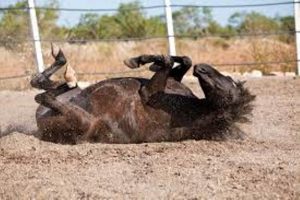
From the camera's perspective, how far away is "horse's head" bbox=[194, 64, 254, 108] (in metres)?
5.72

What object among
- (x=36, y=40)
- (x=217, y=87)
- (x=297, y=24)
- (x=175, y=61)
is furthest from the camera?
(x=297, y=24)

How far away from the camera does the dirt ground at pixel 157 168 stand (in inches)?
168

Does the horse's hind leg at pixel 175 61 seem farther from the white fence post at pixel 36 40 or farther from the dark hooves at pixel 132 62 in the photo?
the white fence post at pixel 36 40

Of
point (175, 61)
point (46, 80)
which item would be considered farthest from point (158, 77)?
point (46, 80)

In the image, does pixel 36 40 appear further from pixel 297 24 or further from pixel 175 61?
pixel 175 61

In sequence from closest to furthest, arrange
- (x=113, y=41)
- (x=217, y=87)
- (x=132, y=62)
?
(x=217, y=87) < (x=132, y=62) < (x=113, y=41)

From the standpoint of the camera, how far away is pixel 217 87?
5.72m

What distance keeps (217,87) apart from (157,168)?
117 centimetres

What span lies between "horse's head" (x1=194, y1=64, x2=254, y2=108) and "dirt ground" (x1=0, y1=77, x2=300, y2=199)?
0.40 meters

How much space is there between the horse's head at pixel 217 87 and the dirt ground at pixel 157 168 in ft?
1.30

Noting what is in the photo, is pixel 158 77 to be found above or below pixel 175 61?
below

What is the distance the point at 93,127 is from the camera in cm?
600

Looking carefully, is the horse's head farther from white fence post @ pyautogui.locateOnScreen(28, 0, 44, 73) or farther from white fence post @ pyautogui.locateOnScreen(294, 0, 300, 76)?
white fence post @ pyautogui.locateOnScreen(294, 0, 300, 76)

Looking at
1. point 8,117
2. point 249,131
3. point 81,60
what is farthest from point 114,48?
point 249,131
